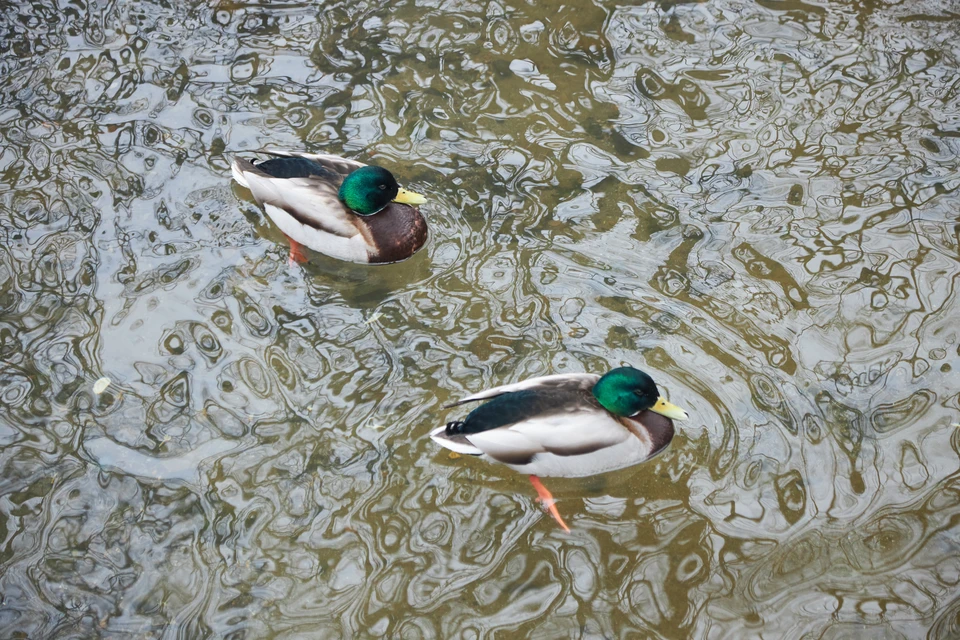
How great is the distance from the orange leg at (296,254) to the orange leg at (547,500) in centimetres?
233

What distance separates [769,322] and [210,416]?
3447mm

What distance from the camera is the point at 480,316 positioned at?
18.4 ft

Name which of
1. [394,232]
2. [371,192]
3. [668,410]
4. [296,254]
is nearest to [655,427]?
[668,410]

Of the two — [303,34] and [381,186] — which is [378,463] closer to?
[381,186]

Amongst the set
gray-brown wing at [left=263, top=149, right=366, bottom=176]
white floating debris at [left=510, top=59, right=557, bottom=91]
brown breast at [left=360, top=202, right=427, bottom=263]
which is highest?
white floating debris at [left=510, top=59, right=557, bottom=91]

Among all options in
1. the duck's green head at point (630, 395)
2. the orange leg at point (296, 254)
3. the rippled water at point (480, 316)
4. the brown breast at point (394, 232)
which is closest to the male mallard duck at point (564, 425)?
the duck's green head at point (630, 395)

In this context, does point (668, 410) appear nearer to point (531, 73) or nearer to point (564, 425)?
point (564, 425)

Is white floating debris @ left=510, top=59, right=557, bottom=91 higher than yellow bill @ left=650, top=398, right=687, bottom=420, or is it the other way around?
white floating debris @ left=510, top=59, right=557, bottom=91

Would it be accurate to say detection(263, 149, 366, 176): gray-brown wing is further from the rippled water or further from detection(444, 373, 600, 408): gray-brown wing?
detection(444, 373, 600, 408): gray-brown wing

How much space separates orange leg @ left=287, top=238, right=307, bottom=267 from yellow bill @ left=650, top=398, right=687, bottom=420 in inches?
106

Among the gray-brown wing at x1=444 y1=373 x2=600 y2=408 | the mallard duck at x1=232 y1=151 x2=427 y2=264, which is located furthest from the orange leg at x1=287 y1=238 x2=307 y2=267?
the gray-brown wing at x1=444 y1=373 x2=600 y2=408

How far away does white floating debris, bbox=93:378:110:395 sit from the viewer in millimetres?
5262

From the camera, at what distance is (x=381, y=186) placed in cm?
591

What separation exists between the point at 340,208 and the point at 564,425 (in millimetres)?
2367
